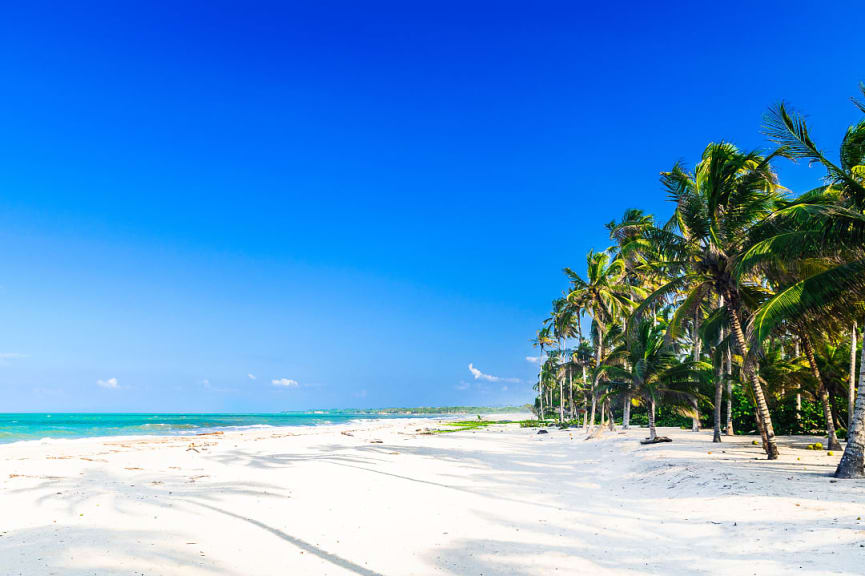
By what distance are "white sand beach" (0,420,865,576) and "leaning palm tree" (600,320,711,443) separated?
26.6ft

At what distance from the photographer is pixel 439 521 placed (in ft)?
26.3

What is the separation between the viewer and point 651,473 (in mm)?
12711

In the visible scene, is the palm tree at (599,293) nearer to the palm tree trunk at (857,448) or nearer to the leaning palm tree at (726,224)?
the leaning palm tree at (726,224)

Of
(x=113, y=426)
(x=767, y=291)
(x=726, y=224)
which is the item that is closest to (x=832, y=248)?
(x=726, y=224)

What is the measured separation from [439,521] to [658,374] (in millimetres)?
18156

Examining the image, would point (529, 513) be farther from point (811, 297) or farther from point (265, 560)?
point (811, 297)

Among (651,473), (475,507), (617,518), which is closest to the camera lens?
(617,518)

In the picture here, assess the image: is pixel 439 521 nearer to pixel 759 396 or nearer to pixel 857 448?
pixel 857 448

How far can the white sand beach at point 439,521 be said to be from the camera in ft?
18.5

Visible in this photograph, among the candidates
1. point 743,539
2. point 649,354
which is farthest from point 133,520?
point 649,354

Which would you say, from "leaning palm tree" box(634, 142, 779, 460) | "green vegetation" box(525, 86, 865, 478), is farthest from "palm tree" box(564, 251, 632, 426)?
"leaning palm tree" box(634, 142, 779, 460)

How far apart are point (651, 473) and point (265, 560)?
10.7 meters

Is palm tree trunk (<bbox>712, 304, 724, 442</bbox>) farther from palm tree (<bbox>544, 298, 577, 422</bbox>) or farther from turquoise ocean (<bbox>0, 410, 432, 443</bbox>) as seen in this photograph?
turquoise ocean (<bbox>0, 410, 432, 443</bbox>)

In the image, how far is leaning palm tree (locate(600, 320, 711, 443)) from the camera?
2206 cm
